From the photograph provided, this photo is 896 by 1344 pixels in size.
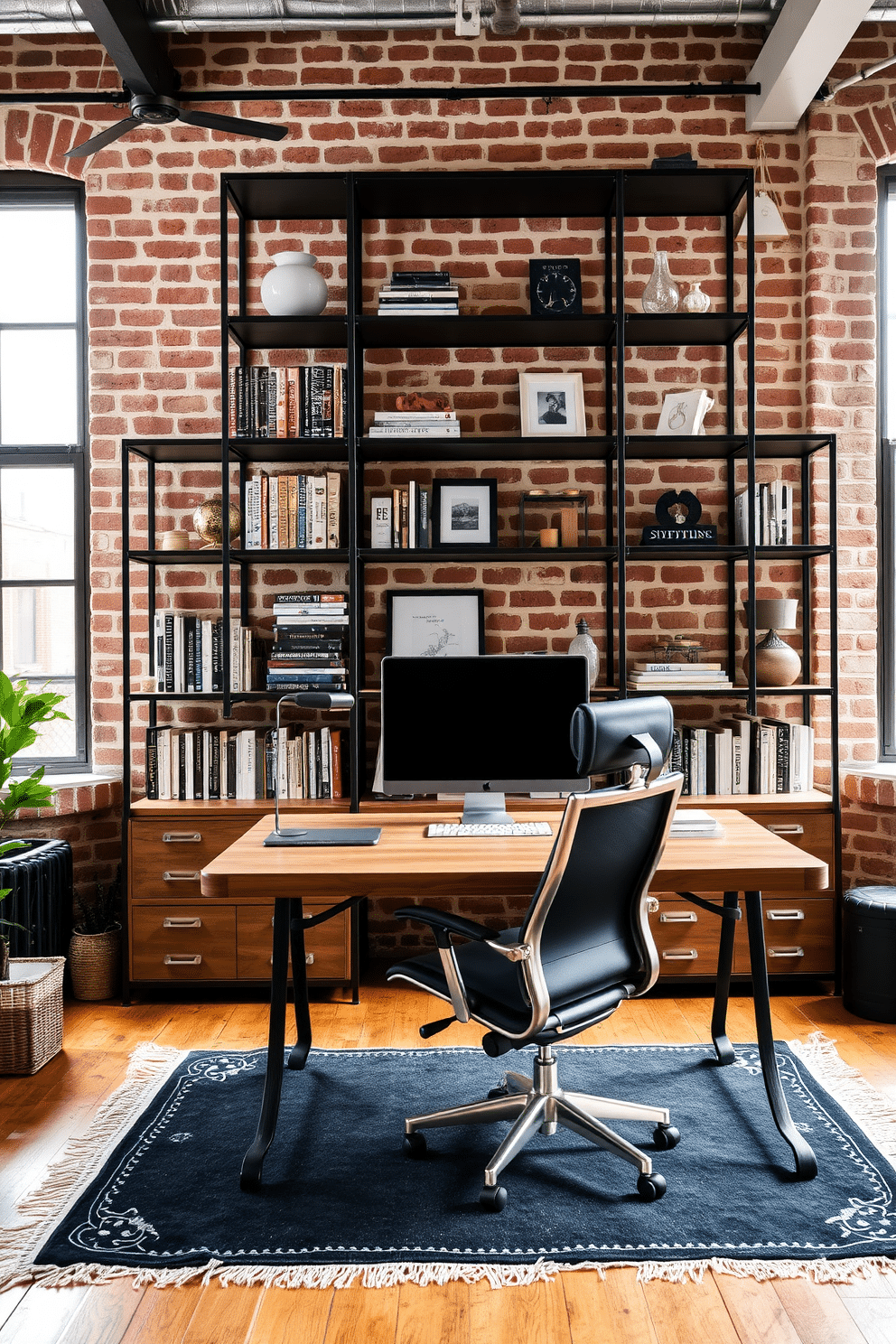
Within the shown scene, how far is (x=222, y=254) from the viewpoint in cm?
340

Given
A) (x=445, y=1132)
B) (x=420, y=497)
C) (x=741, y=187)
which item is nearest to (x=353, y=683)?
(x=420, y=497)

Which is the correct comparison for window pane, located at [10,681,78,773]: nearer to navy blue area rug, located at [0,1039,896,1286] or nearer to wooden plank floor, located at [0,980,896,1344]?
navy blue area rug, located at [0,1039,896,1286]

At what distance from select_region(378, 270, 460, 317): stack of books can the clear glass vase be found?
686 millimetres

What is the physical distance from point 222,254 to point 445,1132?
2.90m

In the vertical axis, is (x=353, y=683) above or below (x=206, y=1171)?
above

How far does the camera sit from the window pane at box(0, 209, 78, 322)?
12.7 ft

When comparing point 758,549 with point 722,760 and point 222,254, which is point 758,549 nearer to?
point 722,760

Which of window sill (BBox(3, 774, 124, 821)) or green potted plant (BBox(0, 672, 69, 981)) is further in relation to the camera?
window sill (BBox(3, 774, 124, 821))

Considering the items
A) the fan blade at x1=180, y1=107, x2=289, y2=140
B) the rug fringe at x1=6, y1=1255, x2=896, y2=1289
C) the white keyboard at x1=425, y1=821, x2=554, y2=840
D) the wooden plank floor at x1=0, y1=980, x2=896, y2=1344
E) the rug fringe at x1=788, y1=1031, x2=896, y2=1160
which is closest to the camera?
the wooden plank floor at x1=0, y1=980, x2=896, y2=1344

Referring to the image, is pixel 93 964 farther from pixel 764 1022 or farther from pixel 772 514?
pixel 772 514

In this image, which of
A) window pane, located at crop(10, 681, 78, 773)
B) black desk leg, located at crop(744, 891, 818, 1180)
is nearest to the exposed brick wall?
window pane, located at crop(10, 681, 78, 773)

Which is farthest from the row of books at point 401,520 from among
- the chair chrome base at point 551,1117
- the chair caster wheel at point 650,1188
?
the chair caster wheel at point 650,1188

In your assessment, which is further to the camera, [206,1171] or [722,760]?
[722,760]

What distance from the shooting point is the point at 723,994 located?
9.27ft
